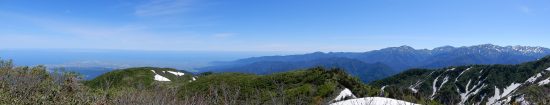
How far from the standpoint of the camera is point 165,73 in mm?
76875

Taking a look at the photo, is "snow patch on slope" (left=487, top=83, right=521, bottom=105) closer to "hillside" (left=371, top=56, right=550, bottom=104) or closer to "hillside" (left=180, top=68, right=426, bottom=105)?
"hillside" (left=371, top=56, right=550, bottom=104)

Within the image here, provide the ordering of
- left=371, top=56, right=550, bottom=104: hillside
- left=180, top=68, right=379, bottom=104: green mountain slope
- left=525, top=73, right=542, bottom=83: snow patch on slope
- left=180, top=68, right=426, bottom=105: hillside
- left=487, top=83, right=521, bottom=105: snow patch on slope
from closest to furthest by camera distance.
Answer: left=180, top=68, right=426, bottom=105: hillside → left=180, top=68, right=379, bottom=104: green mountain slope → left=487, top=83, right=521, bottom=105: snow patch on slope → left=371, top=56, right=550, bottom=104: hillside → left=525, top=73, right=542, bottom=83: snow patch on slope

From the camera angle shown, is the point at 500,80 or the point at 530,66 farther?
the point at 530,66

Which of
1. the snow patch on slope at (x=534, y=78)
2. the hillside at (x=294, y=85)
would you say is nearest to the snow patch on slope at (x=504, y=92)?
the snow patch on slope at (x=534, y=78)

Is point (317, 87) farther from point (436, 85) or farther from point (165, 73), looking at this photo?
point (436, 85)

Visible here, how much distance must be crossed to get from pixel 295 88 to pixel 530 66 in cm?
16656

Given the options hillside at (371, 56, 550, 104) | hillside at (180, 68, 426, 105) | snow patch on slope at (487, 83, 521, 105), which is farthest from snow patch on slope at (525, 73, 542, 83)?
hillside at (180, 68, 426, 105)

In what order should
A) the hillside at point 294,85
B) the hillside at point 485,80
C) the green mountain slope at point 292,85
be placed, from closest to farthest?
the hillside at point 294,85 < the green mountain slope at point 292,85 < the hillside at point 485,80

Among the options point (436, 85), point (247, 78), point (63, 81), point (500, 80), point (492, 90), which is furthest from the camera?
point (436, 85)

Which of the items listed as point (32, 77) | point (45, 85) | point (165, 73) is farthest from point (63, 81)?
point (165, 73)

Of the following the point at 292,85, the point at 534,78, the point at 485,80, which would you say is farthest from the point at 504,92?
the point at 292,85

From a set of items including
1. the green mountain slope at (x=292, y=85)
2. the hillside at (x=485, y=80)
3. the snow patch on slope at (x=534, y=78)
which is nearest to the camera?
the green mountain slope at (x=292, y=85)

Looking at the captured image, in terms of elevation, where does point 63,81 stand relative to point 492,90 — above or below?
above

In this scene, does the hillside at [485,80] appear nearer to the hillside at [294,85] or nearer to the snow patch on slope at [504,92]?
the snow patch on slope at [504,92]
